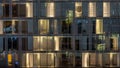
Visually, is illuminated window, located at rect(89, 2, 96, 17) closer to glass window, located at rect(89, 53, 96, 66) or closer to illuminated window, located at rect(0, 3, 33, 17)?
glass window, located at rect(89, 53, 96, 66)

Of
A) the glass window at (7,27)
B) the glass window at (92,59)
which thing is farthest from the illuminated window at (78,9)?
the glass window at (7,27)

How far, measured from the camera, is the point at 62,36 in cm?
13288

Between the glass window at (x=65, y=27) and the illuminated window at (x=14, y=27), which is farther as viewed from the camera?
the illuminated window at (x=14, y=27)

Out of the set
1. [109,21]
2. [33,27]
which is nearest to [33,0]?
[33,27]

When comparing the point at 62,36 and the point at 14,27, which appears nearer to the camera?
the point at 62,36

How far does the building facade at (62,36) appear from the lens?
132875 millimetres

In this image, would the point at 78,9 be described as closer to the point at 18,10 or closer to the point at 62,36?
the point at 62,36

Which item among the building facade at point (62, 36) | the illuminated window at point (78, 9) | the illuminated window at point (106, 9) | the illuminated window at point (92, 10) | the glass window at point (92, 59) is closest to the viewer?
the glass window at point (92, 59)

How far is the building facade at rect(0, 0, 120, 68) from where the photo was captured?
436 feet

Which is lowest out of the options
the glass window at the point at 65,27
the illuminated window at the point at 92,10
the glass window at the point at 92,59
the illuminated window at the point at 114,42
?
the glass window at the point at 92,59

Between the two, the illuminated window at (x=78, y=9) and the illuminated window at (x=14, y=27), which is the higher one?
the illuminated window at (x=78, y=9)

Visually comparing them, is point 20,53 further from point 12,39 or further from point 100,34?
point 100,34

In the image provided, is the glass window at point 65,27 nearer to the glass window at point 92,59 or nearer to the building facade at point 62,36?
the building facade at point 62,36

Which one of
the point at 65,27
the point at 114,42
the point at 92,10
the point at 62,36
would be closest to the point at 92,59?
the point at 114,42
